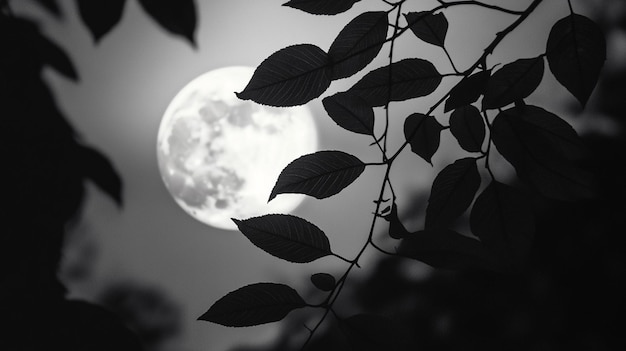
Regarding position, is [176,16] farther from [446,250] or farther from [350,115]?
[446,250]

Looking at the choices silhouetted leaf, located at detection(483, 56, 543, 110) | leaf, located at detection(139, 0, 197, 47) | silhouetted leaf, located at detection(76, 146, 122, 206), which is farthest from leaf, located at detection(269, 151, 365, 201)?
silhouetted leaf, located at detection(76, 146, 122, 206)

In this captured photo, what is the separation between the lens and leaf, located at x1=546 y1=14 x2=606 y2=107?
12.6 inches

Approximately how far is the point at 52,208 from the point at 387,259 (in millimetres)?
1183

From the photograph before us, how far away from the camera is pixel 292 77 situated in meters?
0.37

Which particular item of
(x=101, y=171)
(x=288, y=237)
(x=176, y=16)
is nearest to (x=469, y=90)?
(x=288, y=237)

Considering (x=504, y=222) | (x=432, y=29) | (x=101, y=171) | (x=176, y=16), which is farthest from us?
(x=101, y=171)

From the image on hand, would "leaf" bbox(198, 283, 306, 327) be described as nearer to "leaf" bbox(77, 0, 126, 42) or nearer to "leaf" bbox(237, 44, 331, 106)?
"leaf" bbox(237, 44, 331, 106)

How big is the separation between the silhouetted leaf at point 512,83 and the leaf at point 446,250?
89mm

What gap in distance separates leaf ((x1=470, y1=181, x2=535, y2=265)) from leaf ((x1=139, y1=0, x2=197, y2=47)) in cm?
34

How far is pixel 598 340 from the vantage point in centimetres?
175

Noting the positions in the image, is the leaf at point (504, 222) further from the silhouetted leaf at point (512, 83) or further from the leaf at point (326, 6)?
the leaf at point (326, 6)

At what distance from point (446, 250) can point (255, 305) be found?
13 cm

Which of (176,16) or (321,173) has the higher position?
(176,16)

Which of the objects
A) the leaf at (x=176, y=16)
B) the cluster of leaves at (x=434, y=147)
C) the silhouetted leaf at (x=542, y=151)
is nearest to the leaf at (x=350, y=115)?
the cluster of leaves at (x=434, y=147)
